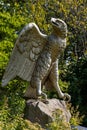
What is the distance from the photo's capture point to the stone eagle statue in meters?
6.87

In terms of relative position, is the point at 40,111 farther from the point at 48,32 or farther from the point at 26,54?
the point at 48,32

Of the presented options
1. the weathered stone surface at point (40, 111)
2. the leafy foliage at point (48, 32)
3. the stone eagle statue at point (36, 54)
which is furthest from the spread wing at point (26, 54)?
the leafy foliage at point (48, 32)

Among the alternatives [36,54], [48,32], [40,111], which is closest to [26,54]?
[36,54]

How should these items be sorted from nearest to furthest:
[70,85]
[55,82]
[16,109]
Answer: [55,82], [16,109], [70,85]

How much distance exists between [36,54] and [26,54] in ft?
0.56

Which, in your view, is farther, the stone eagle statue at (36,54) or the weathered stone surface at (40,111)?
the stone eagle statue at (36,54)

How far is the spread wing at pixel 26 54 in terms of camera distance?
688 centimetres

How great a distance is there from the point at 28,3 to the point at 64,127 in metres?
11.2

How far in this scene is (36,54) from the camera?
6957mm

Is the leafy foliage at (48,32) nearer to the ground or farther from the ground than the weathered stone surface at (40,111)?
farther from the ground

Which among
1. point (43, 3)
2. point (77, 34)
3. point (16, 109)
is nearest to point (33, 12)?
point (43, 3)

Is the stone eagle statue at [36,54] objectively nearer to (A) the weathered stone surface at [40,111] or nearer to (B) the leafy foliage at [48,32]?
(A) the weathered stone surface at [40,111]

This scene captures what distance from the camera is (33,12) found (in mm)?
13977

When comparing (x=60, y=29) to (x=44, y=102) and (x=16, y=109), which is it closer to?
(x=44, y=102)
